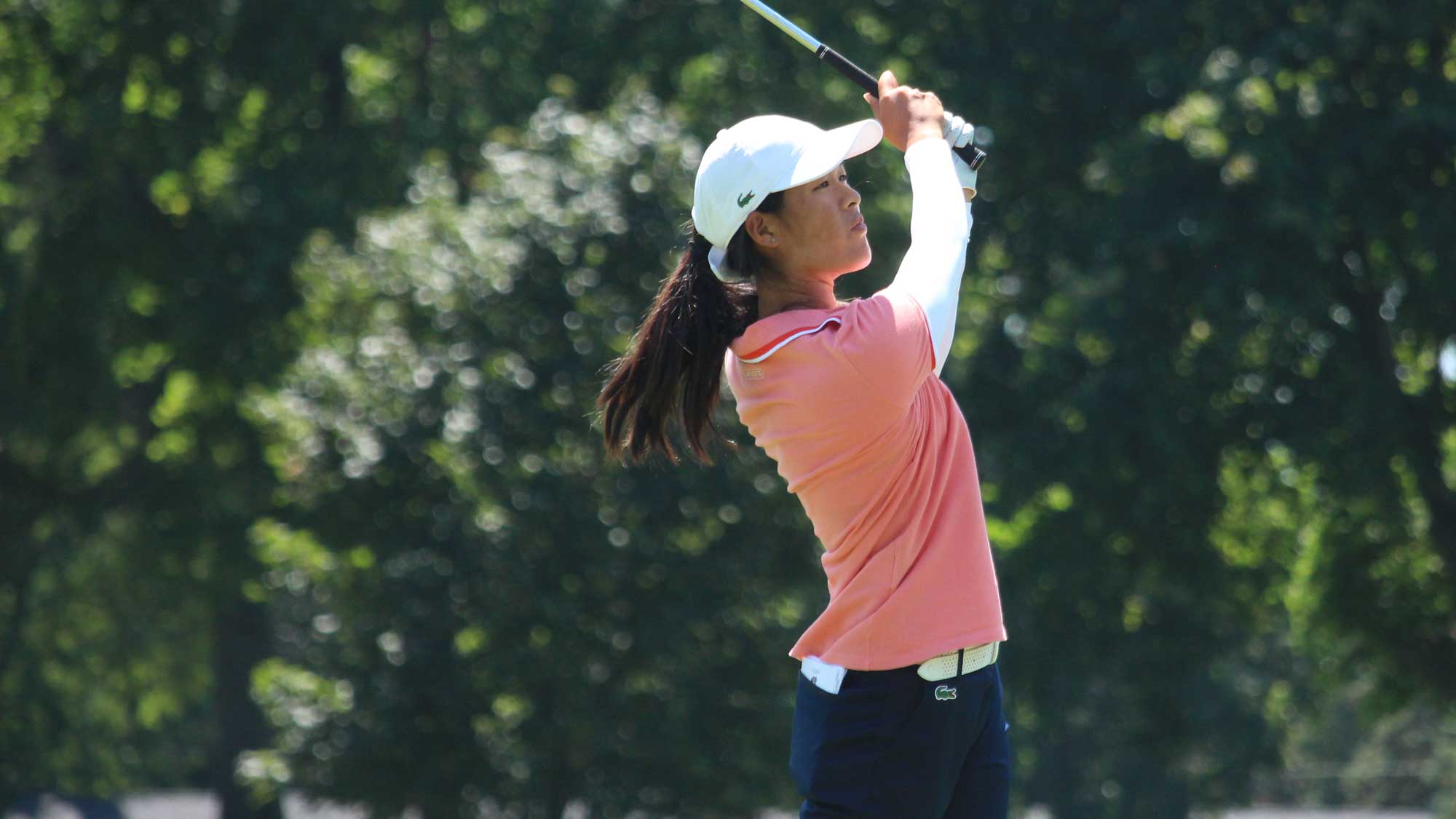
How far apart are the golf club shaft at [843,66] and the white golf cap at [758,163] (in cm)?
22

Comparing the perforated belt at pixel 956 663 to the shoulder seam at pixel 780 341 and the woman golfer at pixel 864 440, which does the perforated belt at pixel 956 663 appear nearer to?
the woman golfer at pixel 864 440

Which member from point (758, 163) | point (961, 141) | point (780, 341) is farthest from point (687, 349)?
point (961, 141)

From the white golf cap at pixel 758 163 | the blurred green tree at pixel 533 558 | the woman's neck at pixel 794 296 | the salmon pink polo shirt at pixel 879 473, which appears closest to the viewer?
the salmon pink polo shirt at pixel 879 473

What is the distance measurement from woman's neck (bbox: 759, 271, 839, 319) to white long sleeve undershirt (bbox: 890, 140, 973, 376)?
5.8 inches

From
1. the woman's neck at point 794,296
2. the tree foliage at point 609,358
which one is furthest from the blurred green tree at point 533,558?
the woman's neck at point 794,296

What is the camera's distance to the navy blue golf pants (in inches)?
122

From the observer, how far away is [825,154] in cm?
312

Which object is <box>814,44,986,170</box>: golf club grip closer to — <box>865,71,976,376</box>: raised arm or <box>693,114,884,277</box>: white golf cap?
<box>865,71,976,376</box>: raised arm

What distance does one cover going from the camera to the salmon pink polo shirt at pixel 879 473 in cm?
301

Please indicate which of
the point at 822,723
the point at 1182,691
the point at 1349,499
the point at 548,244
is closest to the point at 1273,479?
the point at 1349,499

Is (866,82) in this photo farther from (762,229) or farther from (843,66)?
(762,229)

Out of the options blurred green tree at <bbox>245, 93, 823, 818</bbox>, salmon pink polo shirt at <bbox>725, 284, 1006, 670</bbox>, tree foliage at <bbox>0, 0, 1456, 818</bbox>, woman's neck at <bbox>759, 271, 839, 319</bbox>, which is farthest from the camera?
tree foliage at <bbox>0, 0, 1456, 818</bbox>

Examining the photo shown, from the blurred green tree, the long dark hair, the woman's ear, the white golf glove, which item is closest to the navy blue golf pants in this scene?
the long dark hair

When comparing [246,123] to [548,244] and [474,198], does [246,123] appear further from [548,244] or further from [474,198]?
[548,244]
